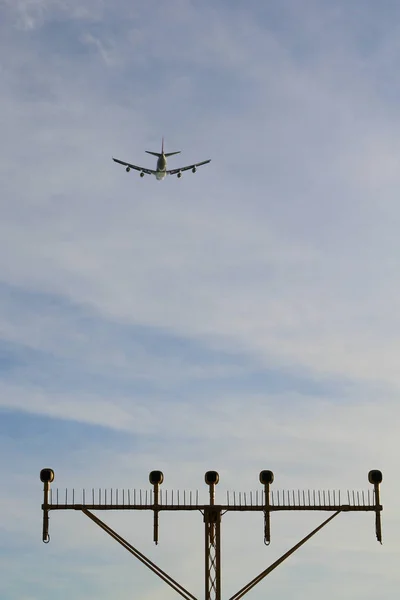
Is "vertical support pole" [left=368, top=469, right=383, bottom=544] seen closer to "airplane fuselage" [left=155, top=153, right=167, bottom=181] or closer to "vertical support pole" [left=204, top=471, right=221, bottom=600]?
"vertical support pole" [left=204, top=471, right=221, bottom=600]

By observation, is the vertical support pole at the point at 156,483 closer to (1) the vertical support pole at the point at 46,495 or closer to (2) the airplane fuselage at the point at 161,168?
(1) the vertical support pole at the point at 46,495

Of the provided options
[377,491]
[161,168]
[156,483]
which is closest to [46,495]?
[156,483]

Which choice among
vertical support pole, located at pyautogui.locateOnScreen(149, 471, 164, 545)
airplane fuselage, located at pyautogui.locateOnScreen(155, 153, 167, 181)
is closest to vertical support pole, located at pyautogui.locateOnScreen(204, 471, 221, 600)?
vertical support pole, located at pyautogui.locateOnScreen(149, 471, 164, 545)

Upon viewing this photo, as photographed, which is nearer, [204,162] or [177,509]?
[177,509]

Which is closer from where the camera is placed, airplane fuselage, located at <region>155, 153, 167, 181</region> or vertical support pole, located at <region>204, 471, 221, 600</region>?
vertical support pole, located at <region>204, 471, 221, 600</region>

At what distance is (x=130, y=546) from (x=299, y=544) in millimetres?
7683

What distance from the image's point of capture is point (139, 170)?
163000mm

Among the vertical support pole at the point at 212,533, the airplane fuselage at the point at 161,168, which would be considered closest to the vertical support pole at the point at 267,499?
the vertical support pole at the point at 212,533

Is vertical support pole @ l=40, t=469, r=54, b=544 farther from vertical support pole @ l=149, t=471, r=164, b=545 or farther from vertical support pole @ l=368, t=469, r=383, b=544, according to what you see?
vertical support pole @ l=368, t=469, r=383, b=544

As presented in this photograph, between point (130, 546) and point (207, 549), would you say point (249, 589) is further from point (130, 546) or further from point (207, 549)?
point (130, 546)

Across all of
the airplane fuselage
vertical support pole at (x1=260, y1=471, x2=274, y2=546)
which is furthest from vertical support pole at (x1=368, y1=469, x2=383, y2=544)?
the airplane fuselage

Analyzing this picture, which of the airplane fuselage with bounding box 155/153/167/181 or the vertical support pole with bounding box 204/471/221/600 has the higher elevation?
the airplane fuselage with bounding box 155/153/167/181

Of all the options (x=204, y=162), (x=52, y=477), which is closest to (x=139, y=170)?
Answer: (x=204, y=162)

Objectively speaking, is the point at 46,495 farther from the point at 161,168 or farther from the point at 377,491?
the point at 161,168
